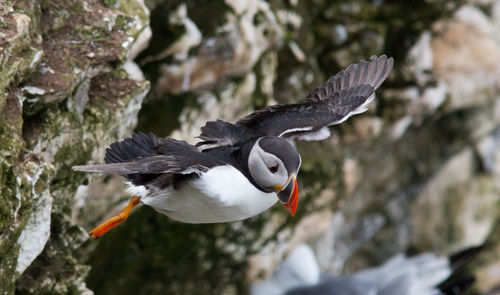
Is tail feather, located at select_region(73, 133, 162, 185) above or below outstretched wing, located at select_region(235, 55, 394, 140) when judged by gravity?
below

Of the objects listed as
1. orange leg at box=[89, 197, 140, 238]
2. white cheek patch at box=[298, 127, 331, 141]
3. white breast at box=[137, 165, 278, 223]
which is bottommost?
orange leg at box=[89, 197, 140, 238]

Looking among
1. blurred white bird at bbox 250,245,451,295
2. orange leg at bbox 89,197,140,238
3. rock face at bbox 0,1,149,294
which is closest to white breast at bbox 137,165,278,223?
orange leg at bbox 89,197,140,238

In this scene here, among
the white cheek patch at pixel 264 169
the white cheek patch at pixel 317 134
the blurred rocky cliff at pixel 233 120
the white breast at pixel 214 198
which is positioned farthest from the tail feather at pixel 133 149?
the white cheek patch at pixel 317 134

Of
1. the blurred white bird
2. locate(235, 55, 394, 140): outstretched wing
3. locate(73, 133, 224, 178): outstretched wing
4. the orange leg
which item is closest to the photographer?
locate(73, 133, 224, 178): outstretched wing

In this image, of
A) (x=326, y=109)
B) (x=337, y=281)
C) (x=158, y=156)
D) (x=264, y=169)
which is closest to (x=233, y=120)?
(x=326, y=109)

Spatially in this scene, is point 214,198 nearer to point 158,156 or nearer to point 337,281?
point 158,156

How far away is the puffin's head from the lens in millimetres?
3715

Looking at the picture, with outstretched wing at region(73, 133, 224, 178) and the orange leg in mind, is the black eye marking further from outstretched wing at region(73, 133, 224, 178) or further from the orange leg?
the orange leg

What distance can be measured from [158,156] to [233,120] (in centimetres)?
256

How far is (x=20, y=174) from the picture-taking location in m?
3.37

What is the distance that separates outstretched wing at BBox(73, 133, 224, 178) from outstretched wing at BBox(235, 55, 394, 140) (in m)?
0.72

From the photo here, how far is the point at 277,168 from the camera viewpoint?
3.77 meters

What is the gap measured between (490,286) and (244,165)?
25.0ft

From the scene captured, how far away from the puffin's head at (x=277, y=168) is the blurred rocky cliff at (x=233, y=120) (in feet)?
3.39
